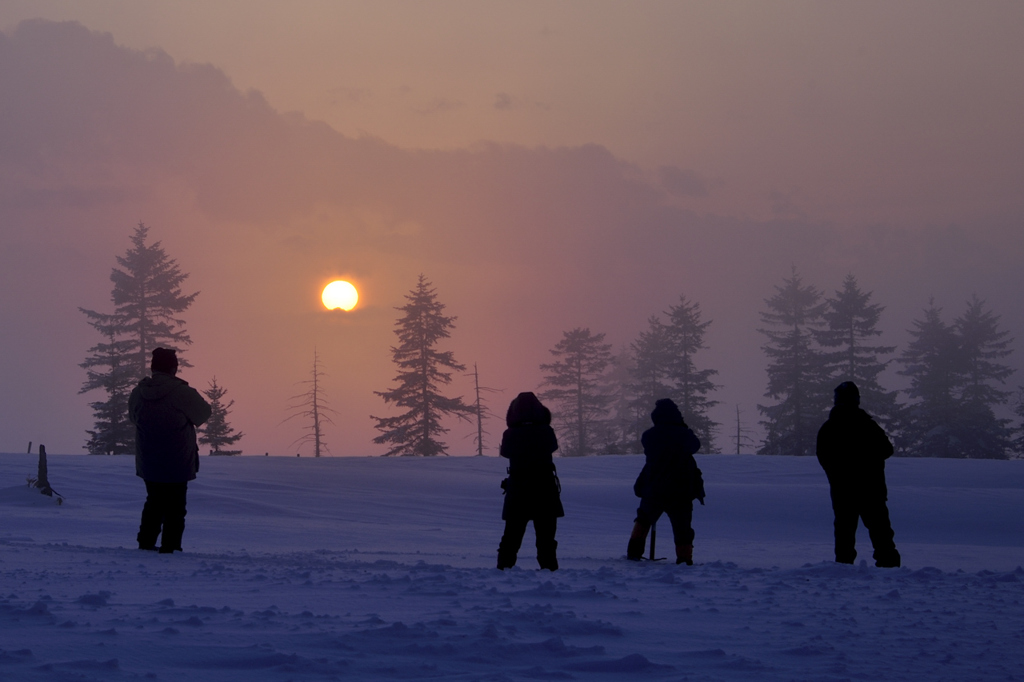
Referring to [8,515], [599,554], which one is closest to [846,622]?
[599,554]

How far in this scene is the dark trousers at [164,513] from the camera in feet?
29.9

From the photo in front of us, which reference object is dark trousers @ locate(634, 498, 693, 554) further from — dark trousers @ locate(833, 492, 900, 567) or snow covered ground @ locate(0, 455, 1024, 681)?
dark trousers @ locate(833, 492, 900, 567)

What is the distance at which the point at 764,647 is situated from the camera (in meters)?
4.76

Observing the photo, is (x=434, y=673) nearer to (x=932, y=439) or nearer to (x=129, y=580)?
(x=129, y=580)

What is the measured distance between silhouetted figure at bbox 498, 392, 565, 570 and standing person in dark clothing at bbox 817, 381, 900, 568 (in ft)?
10.5

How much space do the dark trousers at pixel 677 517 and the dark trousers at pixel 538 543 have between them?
3.84 feet

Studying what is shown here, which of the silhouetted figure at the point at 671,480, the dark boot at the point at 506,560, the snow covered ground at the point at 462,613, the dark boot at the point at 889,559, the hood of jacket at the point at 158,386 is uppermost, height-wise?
the hood of jacket at the point at 158,386

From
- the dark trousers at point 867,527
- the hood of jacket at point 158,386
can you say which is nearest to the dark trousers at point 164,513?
the hood of jacket at point 158,386

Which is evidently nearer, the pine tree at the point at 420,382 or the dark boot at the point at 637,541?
the dark boot at the point at 637,541

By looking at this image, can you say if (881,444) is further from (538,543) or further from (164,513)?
(164,513)

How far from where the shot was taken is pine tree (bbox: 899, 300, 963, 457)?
157 feet

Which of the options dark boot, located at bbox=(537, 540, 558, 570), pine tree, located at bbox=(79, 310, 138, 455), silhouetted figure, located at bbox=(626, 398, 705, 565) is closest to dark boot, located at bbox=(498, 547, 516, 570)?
dark boot, located at bbox=(537, 540, 558, 570)

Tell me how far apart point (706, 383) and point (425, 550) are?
41.3 m

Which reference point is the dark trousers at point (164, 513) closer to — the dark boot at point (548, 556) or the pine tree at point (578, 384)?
the dark boot at point (548, 556)
